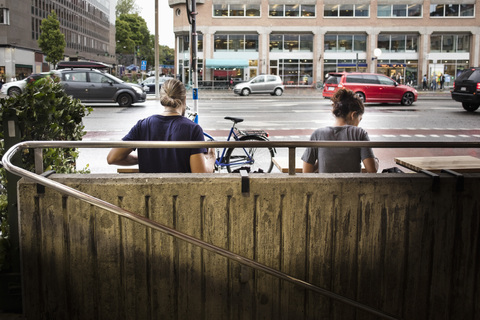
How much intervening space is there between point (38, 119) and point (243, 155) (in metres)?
4.65

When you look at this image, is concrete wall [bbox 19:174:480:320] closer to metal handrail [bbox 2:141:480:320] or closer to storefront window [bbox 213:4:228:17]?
metal handrail [bbox 2:141:480:320]

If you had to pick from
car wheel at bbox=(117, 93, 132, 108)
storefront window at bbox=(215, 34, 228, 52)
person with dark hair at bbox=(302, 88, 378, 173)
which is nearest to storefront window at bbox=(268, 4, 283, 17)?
storefront window at bbox=(215, 34, 228, 52)

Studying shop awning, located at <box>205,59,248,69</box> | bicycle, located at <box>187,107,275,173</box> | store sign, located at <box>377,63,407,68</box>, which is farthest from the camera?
store sign, located at <box>377,63,407,68</box>

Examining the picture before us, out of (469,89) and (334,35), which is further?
(334,35)

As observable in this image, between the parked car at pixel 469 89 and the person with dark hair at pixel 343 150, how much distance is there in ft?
59.9

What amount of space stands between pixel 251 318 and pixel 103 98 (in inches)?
870

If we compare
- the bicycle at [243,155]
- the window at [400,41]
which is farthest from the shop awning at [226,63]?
the bicycle at [243,155]

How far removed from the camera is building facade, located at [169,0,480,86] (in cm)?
5622

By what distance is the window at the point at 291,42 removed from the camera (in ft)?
187

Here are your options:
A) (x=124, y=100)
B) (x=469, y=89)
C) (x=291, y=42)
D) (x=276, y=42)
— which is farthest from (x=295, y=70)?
(x=469, y=89)

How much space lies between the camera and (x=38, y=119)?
446 cm

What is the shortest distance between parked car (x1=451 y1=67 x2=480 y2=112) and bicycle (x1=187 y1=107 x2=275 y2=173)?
49.0 ft

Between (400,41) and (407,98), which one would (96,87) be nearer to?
(407,98)

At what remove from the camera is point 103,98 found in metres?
24.1
